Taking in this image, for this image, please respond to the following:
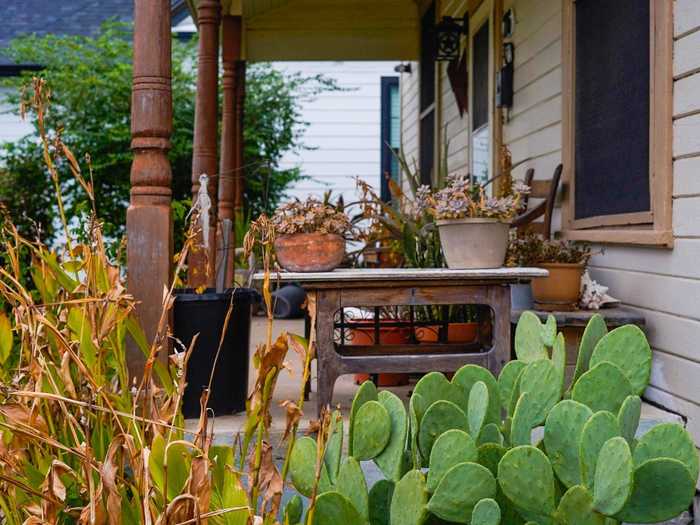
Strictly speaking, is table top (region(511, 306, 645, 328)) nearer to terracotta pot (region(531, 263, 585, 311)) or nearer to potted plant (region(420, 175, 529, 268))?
terracotta pot (region(531, 263, 585, 311))

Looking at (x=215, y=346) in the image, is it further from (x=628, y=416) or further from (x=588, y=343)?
(x=628, y=416)

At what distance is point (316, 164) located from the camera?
490 inches

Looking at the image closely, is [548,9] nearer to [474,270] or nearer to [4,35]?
[474,270]

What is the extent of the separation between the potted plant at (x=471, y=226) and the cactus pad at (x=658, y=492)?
1.70 meters

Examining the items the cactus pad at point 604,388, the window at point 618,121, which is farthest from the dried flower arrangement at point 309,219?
the cactus pad at point 604,388

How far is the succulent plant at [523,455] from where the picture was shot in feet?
4.69

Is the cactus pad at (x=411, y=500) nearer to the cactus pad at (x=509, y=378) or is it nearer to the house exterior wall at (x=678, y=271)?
the cactus pad at (x=509, y=378)

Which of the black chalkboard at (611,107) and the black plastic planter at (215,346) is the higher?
the black chalkboard at (611,107)

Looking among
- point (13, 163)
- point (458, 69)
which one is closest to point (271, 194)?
point (13, 163)

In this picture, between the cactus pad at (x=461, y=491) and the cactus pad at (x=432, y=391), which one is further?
the cactus pad at (x=432, y=391)

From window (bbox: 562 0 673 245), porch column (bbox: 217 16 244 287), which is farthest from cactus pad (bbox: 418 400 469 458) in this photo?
porch column (bbox: 217 16 244 287)

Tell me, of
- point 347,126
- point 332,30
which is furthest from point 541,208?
point 347,126

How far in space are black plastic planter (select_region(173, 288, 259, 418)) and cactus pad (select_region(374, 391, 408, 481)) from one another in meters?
1.36

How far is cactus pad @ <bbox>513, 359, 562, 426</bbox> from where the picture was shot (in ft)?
5.44
